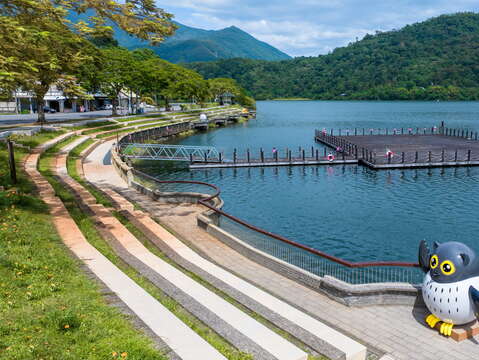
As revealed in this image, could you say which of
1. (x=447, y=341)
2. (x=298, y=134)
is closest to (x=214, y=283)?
(x=447, y=341)

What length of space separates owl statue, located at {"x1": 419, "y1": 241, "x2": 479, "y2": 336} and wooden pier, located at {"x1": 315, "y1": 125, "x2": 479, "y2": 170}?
1660 inches

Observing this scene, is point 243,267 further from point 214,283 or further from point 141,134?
point 141,134

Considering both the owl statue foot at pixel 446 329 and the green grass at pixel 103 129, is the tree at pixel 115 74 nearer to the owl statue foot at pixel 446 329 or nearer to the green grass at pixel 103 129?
the green grass at pixel 103 129

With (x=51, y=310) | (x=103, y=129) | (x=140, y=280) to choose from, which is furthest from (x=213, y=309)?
(x=103, y=129)

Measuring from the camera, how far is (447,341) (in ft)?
41.2

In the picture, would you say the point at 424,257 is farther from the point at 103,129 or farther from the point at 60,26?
the point at 103,129

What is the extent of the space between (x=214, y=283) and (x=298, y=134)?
86916 mm

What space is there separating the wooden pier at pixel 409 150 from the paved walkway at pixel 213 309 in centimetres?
4208

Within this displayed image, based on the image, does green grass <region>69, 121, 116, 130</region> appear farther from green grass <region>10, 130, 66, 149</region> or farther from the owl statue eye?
the owl statue eye

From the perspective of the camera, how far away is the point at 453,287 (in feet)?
41.0

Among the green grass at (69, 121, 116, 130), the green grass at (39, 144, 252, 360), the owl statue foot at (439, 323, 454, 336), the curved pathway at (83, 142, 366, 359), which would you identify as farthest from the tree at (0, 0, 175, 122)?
the green grass at (69, 121, 116, 130)

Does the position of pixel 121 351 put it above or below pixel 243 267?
above

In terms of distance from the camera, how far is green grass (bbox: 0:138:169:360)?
8711 mm

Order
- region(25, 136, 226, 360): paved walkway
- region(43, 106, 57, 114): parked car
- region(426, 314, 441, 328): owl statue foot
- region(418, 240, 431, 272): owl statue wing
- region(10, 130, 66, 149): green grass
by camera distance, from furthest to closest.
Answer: region(43, 106, 57, 114): parked car, region(10, 130, 66, 149): green grass, region(418, 240, 431, 272): owl statue wing, region(426, 314, 441, 328): owl statue foot, region(25, 136, 226, 360): paved walkway
